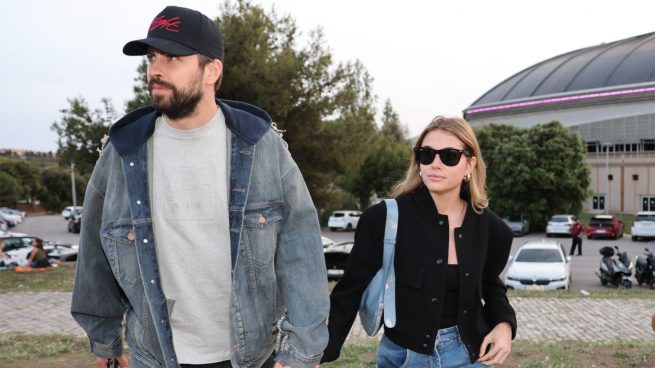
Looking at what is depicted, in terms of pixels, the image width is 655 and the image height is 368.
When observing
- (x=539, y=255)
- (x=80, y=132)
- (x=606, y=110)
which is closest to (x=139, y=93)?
(x=80, y=132)

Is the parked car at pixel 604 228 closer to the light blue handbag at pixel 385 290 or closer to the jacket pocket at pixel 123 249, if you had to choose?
the light blue handbag at pixel 385 290

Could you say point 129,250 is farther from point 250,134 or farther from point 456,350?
point 456,350

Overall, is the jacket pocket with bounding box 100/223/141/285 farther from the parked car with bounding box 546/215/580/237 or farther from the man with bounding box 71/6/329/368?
the parked car with bounding box 546/215/580/237

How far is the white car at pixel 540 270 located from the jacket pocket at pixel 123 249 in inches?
592

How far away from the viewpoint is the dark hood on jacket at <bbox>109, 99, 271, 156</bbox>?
264 centimetres

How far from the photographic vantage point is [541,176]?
43.8 m

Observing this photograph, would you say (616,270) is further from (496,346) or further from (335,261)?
(496,346)

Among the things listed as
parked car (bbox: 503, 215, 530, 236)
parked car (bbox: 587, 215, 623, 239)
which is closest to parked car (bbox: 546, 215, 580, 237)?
parked car (bbox: 587, 215, 623, 239)

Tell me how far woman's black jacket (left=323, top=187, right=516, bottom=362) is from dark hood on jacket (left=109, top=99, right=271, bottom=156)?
828 mm

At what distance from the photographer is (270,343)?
2740 mm

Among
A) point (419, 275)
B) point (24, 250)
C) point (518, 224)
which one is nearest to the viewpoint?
point (419, 275)

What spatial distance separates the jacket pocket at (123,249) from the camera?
2604 mm

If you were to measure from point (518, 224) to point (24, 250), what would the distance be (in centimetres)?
3072

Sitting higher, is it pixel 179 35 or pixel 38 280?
pixel 179 35
